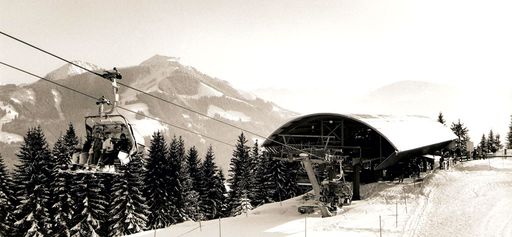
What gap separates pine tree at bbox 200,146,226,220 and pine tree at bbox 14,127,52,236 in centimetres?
2201

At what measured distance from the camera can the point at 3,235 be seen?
41375mm

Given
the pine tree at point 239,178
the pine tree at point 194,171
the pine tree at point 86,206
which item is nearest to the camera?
the pine tree at point 86,206

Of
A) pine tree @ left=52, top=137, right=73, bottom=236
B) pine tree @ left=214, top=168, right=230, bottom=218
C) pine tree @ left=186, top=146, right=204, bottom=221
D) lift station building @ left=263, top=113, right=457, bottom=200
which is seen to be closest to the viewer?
lift station building @ left=263, top=113, right=457, bottom=200

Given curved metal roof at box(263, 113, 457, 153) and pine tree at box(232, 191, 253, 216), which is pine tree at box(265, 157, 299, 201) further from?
curved metal roof at box(263, 113, 457, 153)

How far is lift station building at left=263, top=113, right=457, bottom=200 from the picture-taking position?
3128 cm

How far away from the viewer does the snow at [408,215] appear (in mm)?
22703

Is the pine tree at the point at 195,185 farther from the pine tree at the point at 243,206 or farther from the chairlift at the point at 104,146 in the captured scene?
the chairlift at the point at 104,146

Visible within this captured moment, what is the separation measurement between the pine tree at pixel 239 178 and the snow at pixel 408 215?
24523 millimetres

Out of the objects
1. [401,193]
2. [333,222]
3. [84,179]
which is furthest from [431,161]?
[84,179]

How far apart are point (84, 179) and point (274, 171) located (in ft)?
82.4

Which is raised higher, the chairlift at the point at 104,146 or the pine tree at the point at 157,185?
the chairlift at the point at 104,146

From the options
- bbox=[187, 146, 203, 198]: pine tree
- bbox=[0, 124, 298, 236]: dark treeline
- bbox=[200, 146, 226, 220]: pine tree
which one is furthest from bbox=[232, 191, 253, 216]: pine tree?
bbox=[187, 146, 203, 198]: pine tree

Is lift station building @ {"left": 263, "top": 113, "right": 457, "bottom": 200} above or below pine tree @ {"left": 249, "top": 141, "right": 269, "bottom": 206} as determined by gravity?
above

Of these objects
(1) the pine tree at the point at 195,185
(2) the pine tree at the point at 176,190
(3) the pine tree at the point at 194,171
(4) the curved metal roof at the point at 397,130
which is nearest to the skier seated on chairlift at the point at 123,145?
(4) the curved metal roof at the point at 397,130
